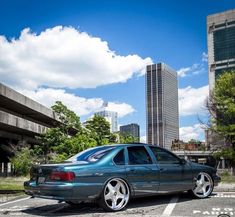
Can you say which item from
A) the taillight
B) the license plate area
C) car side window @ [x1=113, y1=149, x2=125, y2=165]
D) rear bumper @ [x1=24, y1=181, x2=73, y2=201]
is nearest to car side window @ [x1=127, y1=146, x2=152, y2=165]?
car side window @ [x1=113, y1=149, x2=125, y2=165]

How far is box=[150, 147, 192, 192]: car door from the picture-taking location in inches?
332

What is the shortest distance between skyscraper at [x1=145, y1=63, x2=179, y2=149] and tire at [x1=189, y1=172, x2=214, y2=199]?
14823cm

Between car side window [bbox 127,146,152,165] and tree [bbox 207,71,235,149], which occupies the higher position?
tree [bbox 207,71,235,149]

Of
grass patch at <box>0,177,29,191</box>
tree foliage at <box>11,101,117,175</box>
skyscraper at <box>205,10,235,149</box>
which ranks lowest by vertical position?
grass patch at <box>0,177,29,191</box>

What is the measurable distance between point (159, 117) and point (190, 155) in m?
58.7

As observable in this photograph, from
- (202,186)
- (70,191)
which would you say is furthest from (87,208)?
(202,186)

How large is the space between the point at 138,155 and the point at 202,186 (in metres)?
1.93

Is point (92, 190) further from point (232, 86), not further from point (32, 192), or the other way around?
point (232, 86)

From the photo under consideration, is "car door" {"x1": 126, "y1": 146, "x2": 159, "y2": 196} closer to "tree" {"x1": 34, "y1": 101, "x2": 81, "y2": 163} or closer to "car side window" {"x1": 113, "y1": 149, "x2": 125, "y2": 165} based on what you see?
"car side window" {"x1": 113, "y1": 149, "x2": 125, "y2": 165}

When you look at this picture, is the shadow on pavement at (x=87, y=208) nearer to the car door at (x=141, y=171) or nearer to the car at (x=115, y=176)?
the car at (x=115, y=176)

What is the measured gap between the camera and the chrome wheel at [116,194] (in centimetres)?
750

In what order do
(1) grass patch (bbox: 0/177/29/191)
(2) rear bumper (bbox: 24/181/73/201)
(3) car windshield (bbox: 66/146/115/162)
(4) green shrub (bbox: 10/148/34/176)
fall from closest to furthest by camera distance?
(2) rear bumper (bbox: 24/181/73/201) < (3) car windshield (bbox: 66/146/115/162) < (1) grass patch (bbox: 0/177/29/191) < (4) green shrub (bbox: 10/148/34/176)

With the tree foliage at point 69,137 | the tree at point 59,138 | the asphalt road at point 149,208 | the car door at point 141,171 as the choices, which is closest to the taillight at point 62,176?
the asphalt road at point 149,208

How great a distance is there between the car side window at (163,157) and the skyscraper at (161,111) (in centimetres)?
14889
